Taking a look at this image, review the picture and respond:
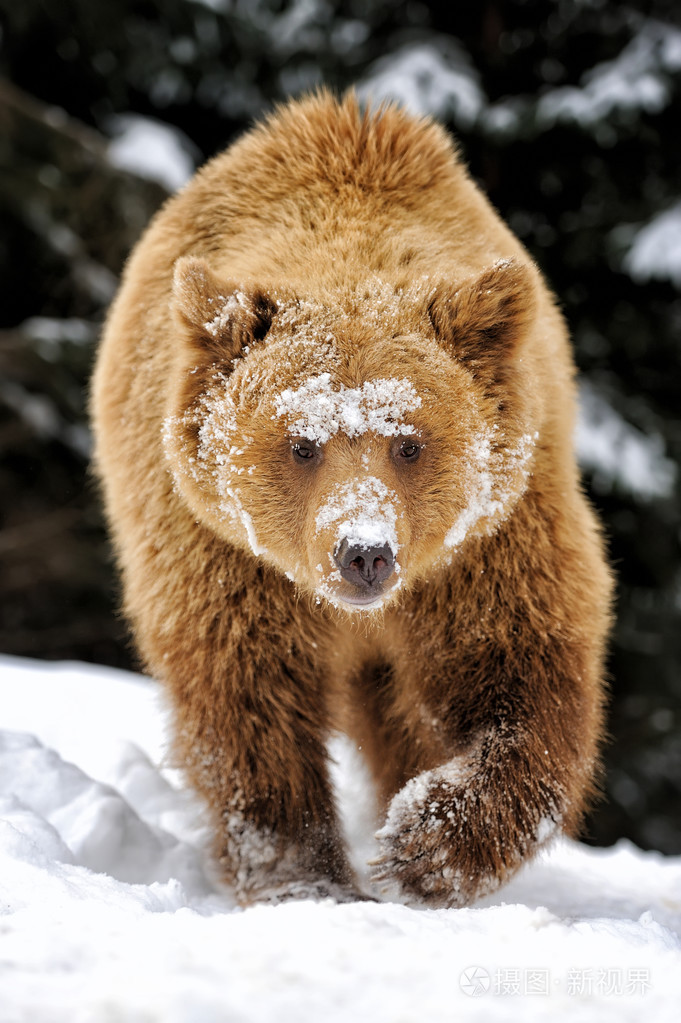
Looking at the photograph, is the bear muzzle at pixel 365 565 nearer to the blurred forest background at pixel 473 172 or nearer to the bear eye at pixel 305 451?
the bear eye at pixel 305 451

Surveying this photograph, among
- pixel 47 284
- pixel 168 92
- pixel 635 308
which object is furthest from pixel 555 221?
pixel 47 284

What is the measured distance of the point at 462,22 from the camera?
10117 mm

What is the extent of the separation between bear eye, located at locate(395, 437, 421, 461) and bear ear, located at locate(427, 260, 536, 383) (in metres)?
0.33

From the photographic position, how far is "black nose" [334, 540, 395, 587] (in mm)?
2676

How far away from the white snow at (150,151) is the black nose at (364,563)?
7045mm

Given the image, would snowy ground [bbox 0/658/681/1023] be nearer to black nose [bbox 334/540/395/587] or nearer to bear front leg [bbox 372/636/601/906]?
bear front leg [bbox 372/636/601/906]

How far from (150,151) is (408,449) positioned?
287 inches

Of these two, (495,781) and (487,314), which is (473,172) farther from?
(495,781)

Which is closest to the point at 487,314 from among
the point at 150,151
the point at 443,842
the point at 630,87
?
the point at 443,842

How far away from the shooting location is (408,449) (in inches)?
114

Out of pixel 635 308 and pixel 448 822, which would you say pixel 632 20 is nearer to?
pixel 635 308

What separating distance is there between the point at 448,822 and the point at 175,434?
1.43 metres

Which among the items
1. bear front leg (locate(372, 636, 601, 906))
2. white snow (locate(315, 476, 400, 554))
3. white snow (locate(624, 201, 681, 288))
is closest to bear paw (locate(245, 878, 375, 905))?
bear front leg (locate(372, 636, 601, 906))

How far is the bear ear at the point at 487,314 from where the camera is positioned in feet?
9.68
